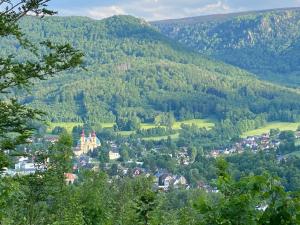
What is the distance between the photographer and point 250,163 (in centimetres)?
9412

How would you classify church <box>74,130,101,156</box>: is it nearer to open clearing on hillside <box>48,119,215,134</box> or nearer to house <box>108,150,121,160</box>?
house <box>108,150,121,160</box>

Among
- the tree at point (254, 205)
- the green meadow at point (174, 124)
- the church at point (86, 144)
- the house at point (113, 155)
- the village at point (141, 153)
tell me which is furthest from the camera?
the green meadow at point (174, 124)

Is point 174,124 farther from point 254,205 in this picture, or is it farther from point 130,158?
point 254,205

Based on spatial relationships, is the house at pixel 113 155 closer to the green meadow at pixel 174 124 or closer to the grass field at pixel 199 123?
the green meadow at pixel 174 124

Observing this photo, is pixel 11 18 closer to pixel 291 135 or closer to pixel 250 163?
pixel 250 163

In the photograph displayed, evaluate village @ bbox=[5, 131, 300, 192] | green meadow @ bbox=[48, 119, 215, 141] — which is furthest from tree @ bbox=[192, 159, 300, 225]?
green meadow @ bbox=[48, 119, 215, 141]

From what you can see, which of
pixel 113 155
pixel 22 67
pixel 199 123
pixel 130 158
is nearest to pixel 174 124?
pixel 199 123

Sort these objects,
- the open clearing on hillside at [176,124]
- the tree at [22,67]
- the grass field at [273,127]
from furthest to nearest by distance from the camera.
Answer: the open clearing on hillside at [176,124] → the grass field at [273,127] → the tree at [22,67]

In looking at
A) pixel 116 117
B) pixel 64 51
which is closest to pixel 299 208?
pixel 64 51

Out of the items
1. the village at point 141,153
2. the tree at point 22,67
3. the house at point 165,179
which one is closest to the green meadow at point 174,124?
→ the village at point 141,153

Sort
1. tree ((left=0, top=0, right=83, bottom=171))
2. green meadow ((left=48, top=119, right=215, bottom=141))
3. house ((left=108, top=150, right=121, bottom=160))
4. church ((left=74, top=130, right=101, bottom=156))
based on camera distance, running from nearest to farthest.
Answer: tree ((left=0, top=0, right=83, bottom=171))
house ((left=108, top=150, right=121, bottom=160))
church ((left=74, top=130, right=101, bottom=156))
green meadow ((left=48, top=119, right=215, bottom=141))

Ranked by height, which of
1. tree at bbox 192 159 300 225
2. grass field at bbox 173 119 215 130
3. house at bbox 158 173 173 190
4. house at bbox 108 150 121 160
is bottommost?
grass field at bbox 173 119 215 130

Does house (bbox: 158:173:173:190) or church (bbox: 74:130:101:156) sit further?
church (bbox: 74:130:101:156)

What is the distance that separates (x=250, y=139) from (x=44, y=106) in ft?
238
